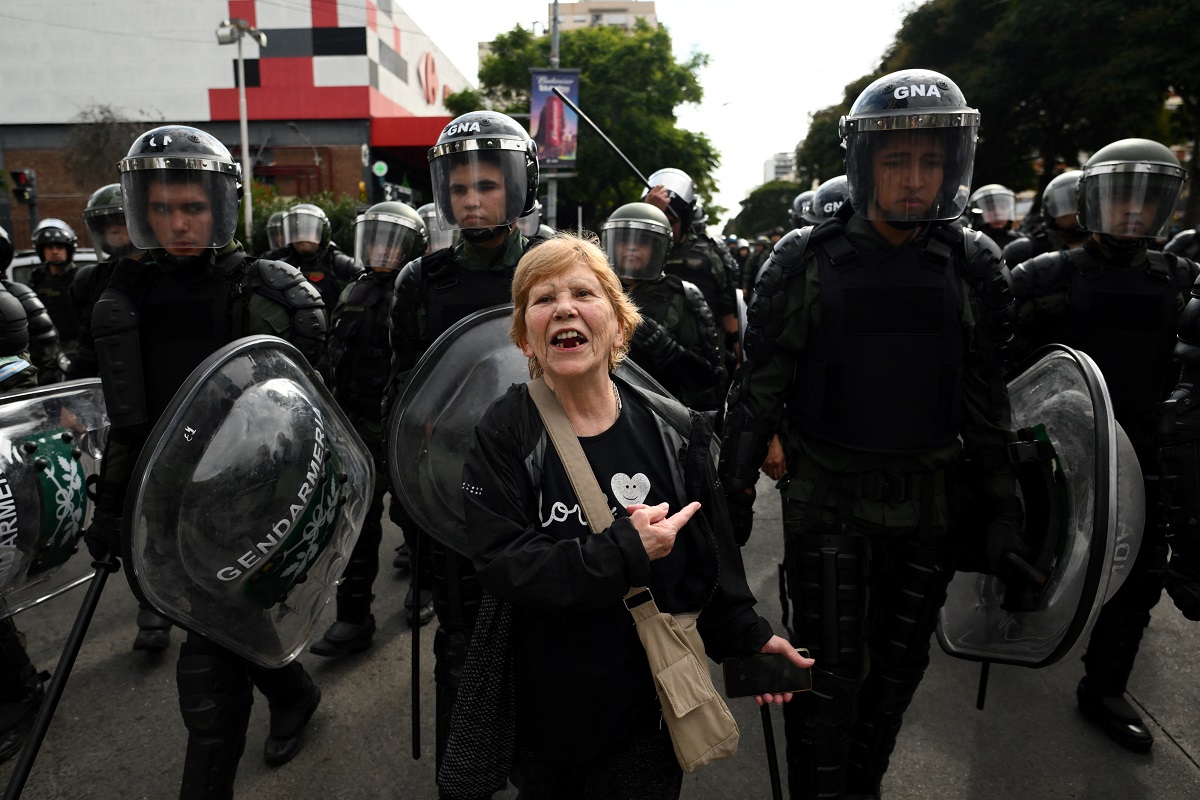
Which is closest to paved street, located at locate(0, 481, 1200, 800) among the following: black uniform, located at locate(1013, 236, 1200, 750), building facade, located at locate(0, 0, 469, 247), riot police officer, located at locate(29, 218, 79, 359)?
black uniform, located at locate(1013, 236, 1200, 750)

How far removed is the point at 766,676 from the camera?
5.78 ft

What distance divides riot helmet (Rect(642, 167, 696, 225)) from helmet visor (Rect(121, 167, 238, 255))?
12.0ft

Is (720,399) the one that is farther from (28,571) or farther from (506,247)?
(28,571)

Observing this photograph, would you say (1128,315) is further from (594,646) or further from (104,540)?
(104,540)

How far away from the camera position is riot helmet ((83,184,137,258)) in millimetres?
5309

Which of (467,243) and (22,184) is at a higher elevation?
(22,184)

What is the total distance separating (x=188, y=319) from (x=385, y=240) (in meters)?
2.22

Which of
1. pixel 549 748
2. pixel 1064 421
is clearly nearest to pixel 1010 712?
pixel 1064 421

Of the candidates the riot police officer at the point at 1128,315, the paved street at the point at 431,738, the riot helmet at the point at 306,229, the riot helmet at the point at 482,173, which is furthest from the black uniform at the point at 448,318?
the riot helmet at the point at 306,229

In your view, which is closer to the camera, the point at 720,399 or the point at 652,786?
the point at 652,786

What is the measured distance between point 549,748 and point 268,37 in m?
39.0

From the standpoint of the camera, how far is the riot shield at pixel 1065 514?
2.12 metres

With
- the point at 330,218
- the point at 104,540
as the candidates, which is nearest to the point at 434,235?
the point at 104,540

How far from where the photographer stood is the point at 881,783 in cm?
282
